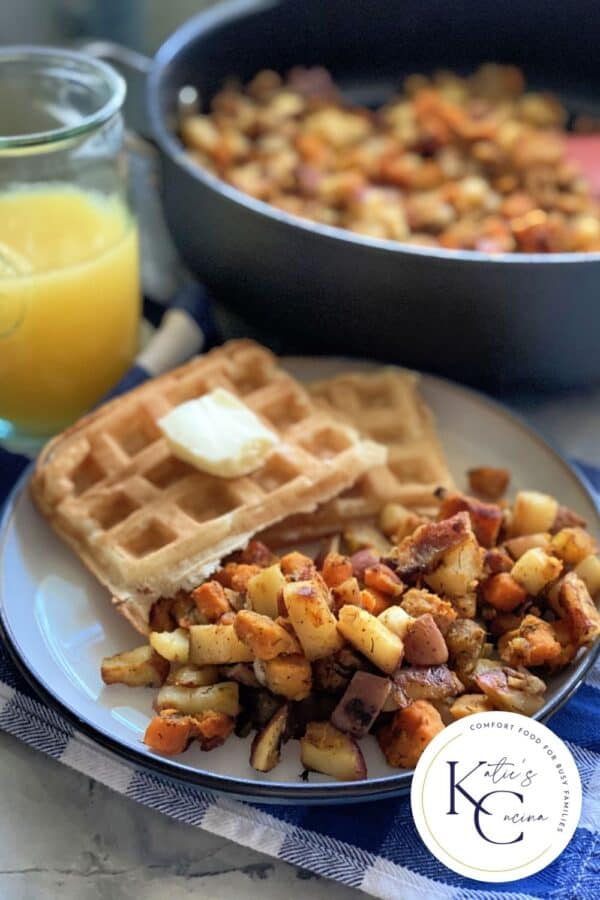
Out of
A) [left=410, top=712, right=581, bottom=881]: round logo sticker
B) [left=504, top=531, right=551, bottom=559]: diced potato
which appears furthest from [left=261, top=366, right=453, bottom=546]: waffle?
[left=410, top=712, right=581, bottom=881]: round logo sticker

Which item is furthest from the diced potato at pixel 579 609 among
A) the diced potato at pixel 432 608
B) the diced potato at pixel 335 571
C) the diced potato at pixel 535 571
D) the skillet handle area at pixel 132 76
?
the skillet handle area at pixel 132 76

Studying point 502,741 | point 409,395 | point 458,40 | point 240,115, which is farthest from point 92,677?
point 458,40

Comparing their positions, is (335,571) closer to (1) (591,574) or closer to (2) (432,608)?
(2) (432,608)

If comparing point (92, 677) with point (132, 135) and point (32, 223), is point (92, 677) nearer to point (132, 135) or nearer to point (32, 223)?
Answer: point (32, 223)

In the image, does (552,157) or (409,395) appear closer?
(409,395)

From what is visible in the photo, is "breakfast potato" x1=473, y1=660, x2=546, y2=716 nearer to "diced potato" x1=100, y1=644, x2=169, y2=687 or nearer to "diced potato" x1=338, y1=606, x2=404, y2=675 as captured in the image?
"diced potato" x1=338, y1=606, x2=404, y2=675

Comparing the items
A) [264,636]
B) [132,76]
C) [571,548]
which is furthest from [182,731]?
[132,76]
